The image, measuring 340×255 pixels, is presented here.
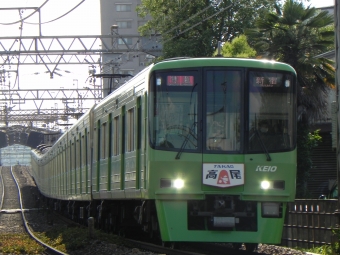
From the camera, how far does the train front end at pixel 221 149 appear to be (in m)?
11.1

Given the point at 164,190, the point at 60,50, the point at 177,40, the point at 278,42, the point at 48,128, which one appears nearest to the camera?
the point at 164,190

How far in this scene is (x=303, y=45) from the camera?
87.4 ft

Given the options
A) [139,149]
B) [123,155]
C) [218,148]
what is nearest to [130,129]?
[123,155]

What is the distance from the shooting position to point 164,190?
1109cm

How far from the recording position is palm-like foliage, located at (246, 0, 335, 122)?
86.7ft

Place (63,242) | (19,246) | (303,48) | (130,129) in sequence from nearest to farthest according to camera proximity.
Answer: (130,129)
(19,246)
(63,242)
(303,48)

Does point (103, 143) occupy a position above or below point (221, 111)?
below

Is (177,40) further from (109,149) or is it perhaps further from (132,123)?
(132,123)

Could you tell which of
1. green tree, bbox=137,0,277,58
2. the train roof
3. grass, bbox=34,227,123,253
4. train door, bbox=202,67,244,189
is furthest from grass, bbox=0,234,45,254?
green tree, bbox=137,0,277,58

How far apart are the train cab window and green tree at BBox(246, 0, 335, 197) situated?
1505 cm

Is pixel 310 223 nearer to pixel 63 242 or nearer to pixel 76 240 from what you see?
pixel 76 240

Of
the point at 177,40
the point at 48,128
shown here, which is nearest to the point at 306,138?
the point at 177,40

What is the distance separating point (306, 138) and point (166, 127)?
17.2 meters

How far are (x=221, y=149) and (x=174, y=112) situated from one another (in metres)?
0.85
